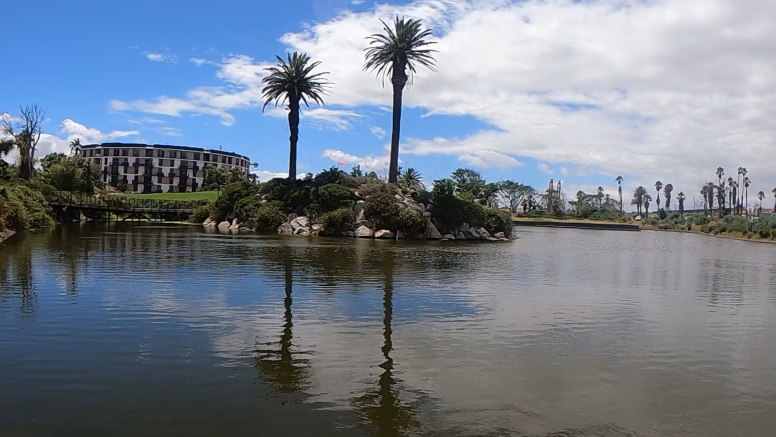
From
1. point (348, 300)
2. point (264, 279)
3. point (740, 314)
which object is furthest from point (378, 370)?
point (740, 314)

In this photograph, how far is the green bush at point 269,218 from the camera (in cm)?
5731

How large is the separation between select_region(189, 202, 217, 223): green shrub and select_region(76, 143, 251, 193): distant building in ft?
245

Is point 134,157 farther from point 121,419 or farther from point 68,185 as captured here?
point 121,419

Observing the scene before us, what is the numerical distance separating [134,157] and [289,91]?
94.7m

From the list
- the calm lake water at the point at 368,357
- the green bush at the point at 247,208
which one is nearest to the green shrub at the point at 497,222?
the green bush at the point at 247,208

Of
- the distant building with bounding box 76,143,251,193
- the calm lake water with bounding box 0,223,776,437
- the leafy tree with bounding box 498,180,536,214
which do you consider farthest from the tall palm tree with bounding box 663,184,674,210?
the calm lake water with bounding box 0,223,776,437

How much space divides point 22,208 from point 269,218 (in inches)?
897

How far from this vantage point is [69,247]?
2847 cm

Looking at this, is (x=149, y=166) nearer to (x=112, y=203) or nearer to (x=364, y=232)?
(x=112, y=203)

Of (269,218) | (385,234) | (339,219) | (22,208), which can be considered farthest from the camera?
(269,218)

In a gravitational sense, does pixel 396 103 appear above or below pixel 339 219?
above

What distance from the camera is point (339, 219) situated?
52.9 metres

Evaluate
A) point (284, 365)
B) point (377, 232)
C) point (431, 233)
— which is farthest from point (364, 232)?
point (284, 365)

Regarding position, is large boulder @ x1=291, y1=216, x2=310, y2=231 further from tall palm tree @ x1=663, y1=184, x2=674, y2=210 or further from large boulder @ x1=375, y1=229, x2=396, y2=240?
tall palm tree @ x1=663, y1=184, x2=674, y2=210
